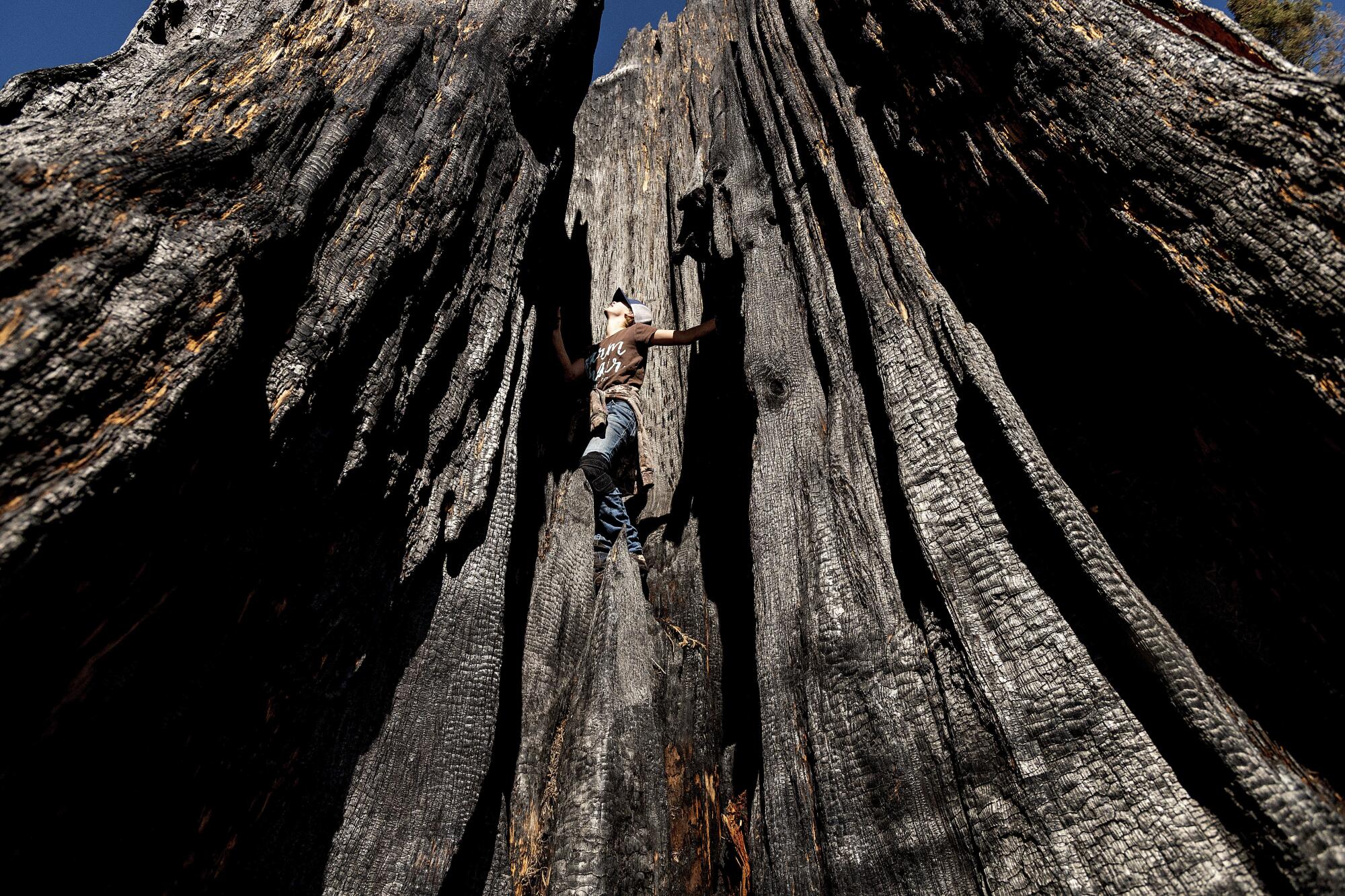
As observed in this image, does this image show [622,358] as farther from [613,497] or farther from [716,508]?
[716,508]

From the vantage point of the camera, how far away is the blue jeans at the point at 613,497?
5289mm

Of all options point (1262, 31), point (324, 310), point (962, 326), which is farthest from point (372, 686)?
point (1262, 31)

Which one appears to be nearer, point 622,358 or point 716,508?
point 716,508

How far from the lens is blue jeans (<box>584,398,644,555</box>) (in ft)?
17.4

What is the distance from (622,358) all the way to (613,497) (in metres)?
1.27

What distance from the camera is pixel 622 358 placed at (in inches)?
235

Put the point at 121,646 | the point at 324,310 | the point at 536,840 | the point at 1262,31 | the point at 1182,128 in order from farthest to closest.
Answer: the point at 1262,31
the point at 536,840
the point at 324,310
the point at 1182,128
the point at 121,646

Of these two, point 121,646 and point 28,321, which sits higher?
point 28,321

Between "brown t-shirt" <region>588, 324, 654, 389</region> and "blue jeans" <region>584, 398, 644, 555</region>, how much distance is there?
23 cm

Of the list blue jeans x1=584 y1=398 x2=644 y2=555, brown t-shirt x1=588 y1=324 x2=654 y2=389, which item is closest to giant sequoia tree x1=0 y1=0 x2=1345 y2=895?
blue jeans x1=584 y1=398 x2=644 y2=555

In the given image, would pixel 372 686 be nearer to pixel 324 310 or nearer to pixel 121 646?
pixel 121 646

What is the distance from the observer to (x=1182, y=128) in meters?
3.00

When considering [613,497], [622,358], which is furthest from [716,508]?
[622,358]

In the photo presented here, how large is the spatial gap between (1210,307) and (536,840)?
13.1ft
